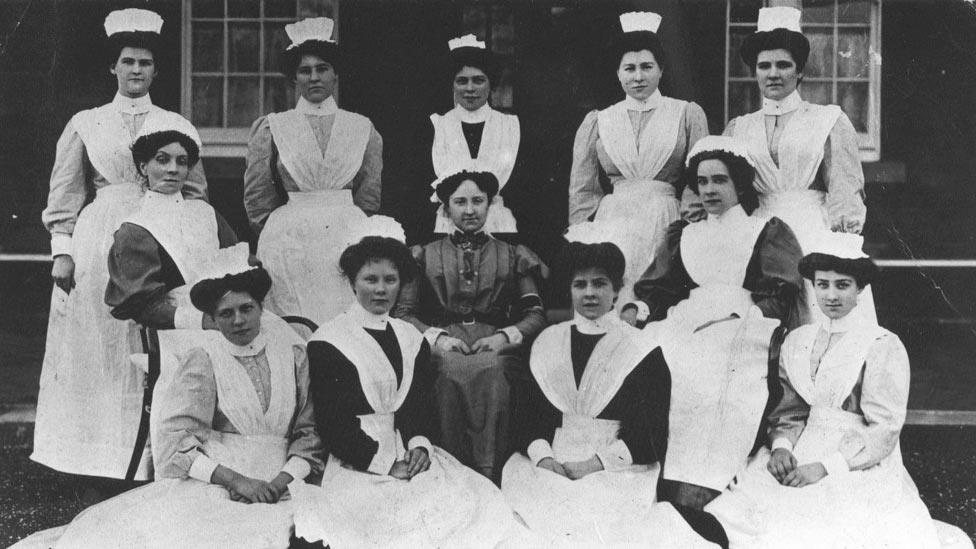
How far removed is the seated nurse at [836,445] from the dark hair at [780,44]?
2.40ft

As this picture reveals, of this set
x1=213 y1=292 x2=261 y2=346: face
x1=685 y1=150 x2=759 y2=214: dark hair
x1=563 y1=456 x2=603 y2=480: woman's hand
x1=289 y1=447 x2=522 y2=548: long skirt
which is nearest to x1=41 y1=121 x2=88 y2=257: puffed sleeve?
x1=213 y1=292 x2=261 y2=346: face

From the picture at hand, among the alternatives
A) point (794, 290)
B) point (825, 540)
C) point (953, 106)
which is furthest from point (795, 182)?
point (825, 540)

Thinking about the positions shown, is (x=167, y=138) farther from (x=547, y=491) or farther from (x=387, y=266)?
(x=547, y=491)

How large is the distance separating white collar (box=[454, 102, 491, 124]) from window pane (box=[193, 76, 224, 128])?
103 cm

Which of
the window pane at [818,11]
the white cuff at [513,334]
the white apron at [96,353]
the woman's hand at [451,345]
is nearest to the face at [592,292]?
the white cuff at [513,334]

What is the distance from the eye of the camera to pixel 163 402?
3.83 metres

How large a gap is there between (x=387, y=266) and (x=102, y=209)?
3.88 ft

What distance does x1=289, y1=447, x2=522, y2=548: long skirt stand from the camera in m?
3.71

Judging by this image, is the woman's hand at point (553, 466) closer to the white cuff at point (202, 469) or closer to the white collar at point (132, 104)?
the white cuff at point (202, 469)

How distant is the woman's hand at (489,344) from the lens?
12.9 ft

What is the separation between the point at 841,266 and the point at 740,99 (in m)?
0.94

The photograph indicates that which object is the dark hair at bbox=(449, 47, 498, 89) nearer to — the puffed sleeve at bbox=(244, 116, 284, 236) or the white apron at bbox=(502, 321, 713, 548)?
the puffed sleeve at bbox=(244, 116, 284, 236)

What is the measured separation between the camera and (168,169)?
4.08 meters

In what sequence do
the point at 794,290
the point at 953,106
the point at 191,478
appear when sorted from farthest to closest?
the point at 953,106
the point at 794,290
the point at 191,478
